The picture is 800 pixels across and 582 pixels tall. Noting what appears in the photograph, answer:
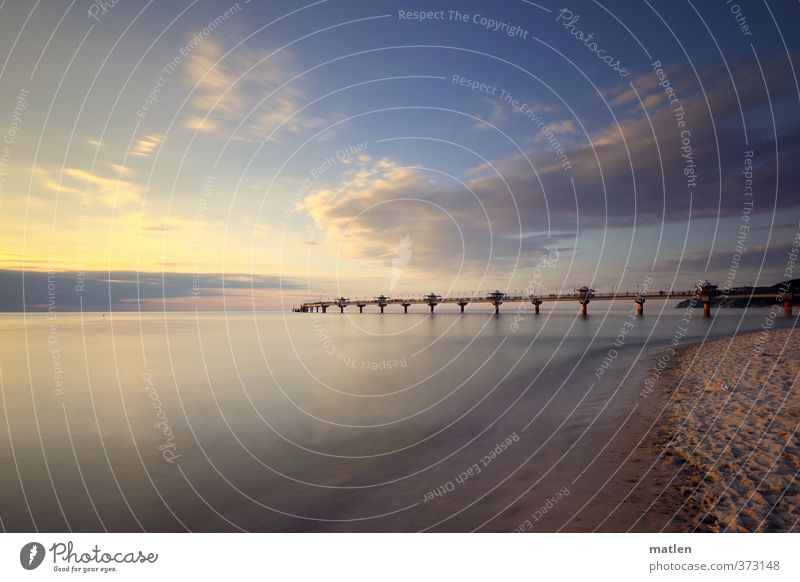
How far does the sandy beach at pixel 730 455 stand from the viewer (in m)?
6.23

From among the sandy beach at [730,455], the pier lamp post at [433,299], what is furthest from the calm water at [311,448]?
the pier lamp post at [433,299]

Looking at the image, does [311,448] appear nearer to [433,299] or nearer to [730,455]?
[730,455]

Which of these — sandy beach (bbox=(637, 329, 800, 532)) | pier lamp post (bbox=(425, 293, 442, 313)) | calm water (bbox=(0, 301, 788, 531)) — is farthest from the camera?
pier lamp post (bbox=(425, 293, 442, 313))

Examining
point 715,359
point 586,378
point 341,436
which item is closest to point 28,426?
point 341,436

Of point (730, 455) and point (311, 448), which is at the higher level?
point (730, 455)

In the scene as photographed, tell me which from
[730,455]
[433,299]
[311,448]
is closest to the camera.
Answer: [730,455]

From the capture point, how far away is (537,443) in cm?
1123

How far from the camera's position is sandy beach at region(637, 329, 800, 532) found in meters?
6.23

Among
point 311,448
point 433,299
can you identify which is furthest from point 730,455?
point 433,299

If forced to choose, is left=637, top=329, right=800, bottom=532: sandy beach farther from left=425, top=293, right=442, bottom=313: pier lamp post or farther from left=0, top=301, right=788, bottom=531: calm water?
left=425, top=293, right=442, bottom=313: pier lamp post

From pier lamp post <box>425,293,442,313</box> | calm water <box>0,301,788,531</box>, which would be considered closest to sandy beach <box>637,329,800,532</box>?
calm water <box>0,301,788,531</box>

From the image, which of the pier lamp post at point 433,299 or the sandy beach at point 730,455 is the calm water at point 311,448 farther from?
the pier lamp post at point 433,299

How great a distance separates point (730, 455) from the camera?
8039 millimetres
